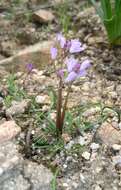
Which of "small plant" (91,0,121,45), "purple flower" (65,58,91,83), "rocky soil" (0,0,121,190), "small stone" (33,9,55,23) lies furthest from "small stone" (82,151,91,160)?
"small stone" (33,9,55,23)

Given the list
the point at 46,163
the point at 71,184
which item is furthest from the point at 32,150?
the point at 71,184

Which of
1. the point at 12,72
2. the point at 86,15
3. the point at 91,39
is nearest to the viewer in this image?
the point at 12,72

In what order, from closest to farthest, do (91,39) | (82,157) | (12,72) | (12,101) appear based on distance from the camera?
(82,157)
(12,101)
(12,72)
(91,39)

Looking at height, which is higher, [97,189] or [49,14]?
[49,14]

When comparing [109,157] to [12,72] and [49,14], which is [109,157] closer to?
[12,72]

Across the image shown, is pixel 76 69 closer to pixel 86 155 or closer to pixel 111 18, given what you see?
pixel 86 155

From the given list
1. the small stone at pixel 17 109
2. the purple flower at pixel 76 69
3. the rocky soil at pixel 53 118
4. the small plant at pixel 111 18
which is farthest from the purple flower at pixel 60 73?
the small plant at pixel 111 18

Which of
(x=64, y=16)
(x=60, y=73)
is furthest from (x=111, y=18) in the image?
(x=60, y=73)
